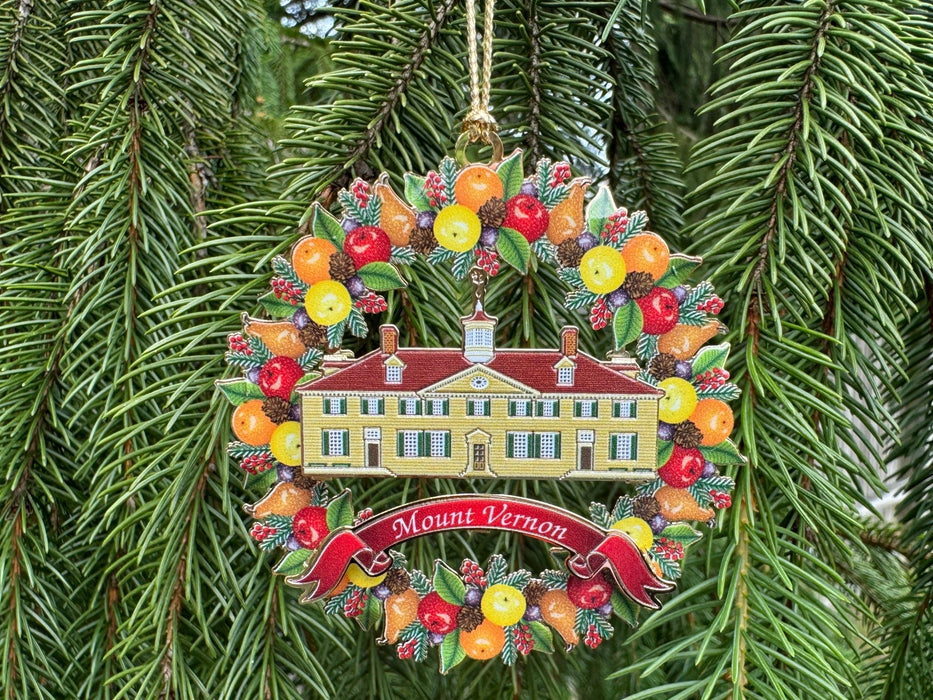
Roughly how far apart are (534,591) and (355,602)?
0.37ft

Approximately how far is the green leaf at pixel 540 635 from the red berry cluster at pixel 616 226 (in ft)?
0.79

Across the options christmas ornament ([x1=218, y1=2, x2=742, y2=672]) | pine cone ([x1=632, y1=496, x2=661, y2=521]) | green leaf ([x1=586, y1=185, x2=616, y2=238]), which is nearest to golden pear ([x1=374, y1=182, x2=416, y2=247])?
christmas ornament ([x1=218, y1=2, x2=742, y2=672])

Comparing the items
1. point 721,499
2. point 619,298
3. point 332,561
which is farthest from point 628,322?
point 332,561

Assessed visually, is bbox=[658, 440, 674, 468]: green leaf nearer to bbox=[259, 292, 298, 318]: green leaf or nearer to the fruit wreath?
the fruit wreath

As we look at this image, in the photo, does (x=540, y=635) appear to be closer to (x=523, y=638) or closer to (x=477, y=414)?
(x=523, y=638)

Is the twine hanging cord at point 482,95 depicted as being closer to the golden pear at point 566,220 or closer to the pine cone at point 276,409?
the golden pear at point 566,220

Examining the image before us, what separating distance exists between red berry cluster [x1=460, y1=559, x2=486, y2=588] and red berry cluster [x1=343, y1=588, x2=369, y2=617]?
0.06m

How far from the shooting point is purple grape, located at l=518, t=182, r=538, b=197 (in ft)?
1.60

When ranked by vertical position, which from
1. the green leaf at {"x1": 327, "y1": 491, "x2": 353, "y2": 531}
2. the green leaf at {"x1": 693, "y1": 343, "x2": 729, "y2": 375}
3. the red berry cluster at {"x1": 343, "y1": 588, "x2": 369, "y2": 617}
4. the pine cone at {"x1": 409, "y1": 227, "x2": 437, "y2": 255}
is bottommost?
the red berry cluster at {"x1": 343, "y1": 588, "x2": 369, "y2": 617}

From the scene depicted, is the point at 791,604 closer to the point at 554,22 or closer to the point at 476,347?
the point at 476,347

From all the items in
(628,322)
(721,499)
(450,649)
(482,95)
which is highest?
(482,95)

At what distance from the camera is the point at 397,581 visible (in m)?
0.51

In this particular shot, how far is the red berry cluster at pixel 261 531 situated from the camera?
1.61ft

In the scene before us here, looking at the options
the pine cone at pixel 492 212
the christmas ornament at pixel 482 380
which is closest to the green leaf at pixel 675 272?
the christmas ornament at pixel 482 380
